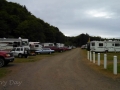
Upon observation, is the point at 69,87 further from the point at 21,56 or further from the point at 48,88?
the point at 21,56

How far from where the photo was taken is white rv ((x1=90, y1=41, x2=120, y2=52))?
1714 inches

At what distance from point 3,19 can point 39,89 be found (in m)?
61.9

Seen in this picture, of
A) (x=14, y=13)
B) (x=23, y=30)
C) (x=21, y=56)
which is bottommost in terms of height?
(x=21, y=56)

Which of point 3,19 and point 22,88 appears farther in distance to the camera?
point 3,19

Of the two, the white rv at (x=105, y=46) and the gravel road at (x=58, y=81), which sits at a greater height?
the white rv at (x=105, y=46)

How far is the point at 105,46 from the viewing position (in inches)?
1748

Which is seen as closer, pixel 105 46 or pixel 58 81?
pixel 58 81

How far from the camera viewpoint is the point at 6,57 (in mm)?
16703

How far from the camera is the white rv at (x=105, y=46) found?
43.5 meters

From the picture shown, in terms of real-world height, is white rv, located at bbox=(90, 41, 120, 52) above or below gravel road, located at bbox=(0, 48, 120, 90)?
above

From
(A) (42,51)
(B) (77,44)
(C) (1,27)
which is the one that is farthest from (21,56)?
(B) (77,44)

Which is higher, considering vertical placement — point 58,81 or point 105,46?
point 105,46

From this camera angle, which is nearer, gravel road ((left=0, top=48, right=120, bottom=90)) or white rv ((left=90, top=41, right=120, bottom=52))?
gravel road ((left=0, top=48, right=120, bottom=90))

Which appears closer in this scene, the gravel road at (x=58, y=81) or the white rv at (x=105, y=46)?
the gravel road at (x=58, y=81)
